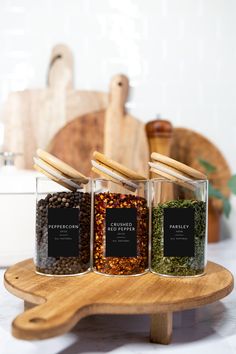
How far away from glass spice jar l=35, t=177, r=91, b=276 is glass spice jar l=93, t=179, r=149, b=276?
0.02 metres

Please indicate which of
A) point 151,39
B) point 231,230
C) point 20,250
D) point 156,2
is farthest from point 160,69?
point 20,250

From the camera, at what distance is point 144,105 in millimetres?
1438

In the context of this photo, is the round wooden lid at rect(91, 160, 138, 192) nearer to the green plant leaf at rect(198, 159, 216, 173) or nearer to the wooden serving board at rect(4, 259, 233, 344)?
the wooden serving board at rect(4, 259, 233, 344)

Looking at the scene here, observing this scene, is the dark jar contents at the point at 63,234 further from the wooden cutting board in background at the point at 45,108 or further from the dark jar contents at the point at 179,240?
the wooden cutting board in background at the point at 45,108

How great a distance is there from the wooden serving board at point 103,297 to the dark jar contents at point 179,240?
2 centimetres

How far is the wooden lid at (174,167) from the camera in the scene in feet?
2.51

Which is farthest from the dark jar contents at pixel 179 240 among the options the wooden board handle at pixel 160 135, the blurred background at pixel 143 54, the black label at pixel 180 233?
the blurred background at pixel 143 54

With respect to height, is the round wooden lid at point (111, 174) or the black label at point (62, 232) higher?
the round wooden lid at point (111, 174)

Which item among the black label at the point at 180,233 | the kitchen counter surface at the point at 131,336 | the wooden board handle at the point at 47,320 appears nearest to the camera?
the wooden board handle at the point at 47,320

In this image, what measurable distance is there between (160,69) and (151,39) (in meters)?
0.09

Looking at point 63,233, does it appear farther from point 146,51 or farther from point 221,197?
point 146,51

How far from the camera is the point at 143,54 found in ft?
4.73

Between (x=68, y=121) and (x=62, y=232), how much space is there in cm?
66

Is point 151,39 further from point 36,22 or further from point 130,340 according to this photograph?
point 130,340
